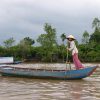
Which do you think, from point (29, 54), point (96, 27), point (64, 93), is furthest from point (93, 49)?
point (64, 93)

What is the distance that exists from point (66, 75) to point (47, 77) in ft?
4.39

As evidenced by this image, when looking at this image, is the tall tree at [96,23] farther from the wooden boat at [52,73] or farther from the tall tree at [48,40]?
the wooden boat at [52,73]

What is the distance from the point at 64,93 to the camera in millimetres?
14852

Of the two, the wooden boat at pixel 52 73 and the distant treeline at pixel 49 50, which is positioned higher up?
the distant treeline at pixel 49 50

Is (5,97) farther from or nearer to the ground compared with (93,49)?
nearer to the ground

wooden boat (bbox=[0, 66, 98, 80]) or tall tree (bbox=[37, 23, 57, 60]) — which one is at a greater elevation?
tall tree (bbox=[37, 23, 57, 60])

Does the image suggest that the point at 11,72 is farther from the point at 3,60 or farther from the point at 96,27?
the point at 96,27

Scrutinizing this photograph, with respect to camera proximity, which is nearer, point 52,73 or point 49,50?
point 52,73

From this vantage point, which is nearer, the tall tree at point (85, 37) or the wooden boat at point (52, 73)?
the wooden boat at point (52, 73)

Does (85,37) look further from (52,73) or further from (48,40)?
(52,73)

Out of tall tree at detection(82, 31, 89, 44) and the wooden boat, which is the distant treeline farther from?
the wooden boat

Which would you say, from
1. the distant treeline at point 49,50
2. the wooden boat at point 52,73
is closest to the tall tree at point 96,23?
the distant treeline at point 49,50

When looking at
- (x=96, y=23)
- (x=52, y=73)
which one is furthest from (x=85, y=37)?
(x=52, y=73)

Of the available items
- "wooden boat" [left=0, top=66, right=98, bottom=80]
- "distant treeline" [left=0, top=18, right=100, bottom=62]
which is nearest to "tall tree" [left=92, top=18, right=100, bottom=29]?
"distant treeline" [left=0, top=18, right=100, bottom=62]
